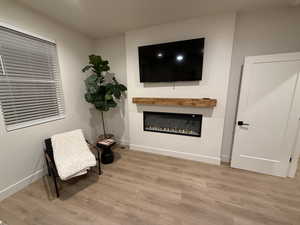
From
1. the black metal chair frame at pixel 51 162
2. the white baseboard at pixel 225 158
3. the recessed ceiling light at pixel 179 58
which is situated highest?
the recessed ceiling light at pixel 179 58

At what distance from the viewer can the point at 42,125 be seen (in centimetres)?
213

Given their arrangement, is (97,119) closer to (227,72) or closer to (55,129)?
(55,129)

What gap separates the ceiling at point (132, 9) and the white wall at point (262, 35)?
5.0 inches

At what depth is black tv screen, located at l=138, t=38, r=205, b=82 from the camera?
2209 millimetres

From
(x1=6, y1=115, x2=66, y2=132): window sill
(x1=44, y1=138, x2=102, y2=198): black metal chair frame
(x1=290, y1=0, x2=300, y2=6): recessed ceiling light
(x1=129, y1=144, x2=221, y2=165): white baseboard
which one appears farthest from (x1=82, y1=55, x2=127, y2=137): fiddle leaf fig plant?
(x1=290, y1=0, x2=300, y2=6): recessed ceiling light

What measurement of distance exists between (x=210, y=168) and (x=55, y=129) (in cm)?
292

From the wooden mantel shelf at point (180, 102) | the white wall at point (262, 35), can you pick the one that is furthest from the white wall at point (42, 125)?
the white wall at point (262, 35)

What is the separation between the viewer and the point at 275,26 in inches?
76.1

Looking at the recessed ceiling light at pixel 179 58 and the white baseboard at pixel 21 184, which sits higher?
the recessed ceiling light at pixel 179 58

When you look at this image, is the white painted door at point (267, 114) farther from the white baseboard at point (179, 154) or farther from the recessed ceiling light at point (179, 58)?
the recessed ceiling light at point (179, 58)

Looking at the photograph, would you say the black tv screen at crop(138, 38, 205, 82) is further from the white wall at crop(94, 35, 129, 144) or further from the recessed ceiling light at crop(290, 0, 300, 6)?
the recessed ceiling light at crop(290, 0, 300, 6)

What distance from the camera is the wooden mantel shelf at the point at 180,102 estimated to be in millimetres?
2230

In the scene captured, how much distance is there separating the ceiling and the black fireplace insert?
1713 mm

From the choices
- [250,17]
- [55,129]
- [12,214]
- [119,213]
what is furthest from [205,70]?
[12,214]
